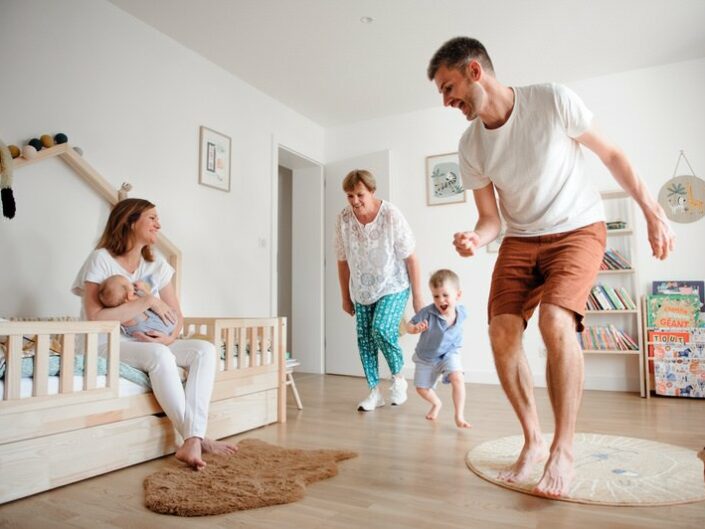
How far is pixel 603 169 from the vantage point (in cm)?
390

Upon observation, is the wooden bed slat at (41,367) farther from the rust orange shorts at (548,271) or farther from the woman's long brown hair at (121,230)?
the rust orange shorts at (548,271)

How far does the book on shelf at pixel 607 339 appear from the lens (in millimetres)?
3590

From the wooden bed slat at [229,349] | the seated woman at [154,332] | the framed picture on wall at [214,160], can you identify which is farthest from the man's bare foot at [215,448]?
the framed picture on wall at [214,160]

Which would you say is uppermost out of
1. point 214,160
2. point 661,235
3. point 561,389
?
point 214,160

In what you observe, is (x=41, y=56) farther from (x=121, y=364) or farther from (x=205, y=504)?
(x=205, y=504)

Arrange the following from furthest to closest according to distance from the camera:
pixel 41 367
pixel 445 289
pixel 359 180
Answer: pixel 359 180 → pixel 445 289 → pixel 41 367

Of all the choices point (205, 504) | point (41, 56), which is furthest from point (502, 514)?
point (41, 56)

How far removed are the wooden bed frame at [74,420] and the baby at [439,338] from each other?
38.4 inches

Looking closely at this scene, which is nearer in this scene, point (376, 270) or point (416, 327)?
point (416, 327)

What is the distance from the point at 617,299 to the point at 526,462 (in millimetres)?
2483

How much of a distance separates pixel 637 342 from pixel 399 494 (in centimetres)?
290

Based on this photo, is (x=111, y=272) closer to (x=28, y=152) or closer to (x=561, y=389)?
(x=28, y=152)

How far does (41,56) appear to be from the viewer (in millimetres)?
2512

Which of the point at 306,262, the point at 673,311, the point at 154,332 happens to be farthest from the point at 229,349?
the point at 673,311
